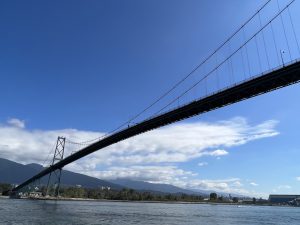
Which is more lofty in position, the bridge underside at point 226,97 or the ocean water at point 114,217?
the bridge underside at point 226,97

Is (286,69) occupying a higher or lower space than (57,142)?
lower

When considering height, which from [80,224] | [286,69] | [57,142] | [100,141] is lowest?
[80,224]

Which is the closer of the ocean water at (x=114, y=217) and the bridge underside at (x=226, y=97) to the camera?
the bridge underside at (x=226, y=97)

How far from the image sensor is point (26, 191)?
15138 centimetres

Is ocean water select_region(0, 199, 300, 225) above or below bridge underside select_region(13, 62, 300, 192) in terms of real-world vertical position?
below

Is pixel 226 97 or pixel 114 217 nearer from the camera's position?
pixel 226 97

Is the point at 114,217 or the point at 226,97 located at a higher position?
the point at 226,97

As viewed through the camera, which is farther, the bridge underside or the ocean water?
the ocean water

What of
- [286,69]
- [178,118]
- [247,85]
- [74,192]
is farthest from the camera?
[74,192]

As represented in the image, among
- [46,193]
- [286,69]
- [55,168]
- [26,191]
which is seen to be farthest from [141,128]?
[26,191]

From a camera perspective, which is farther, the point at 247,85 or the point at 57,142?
the point at 57,142

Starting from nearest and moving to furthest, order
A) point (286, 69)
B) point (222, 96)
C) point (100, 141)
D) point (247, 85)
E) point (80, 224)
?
point (286, 69) → point (80, 224) → point (247, 85) → point (222, 96) → point (100, 141)

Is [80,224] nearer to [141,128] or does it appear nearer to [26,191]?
[141,128]

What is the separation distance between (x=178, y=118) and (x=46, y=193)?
8236 cm
